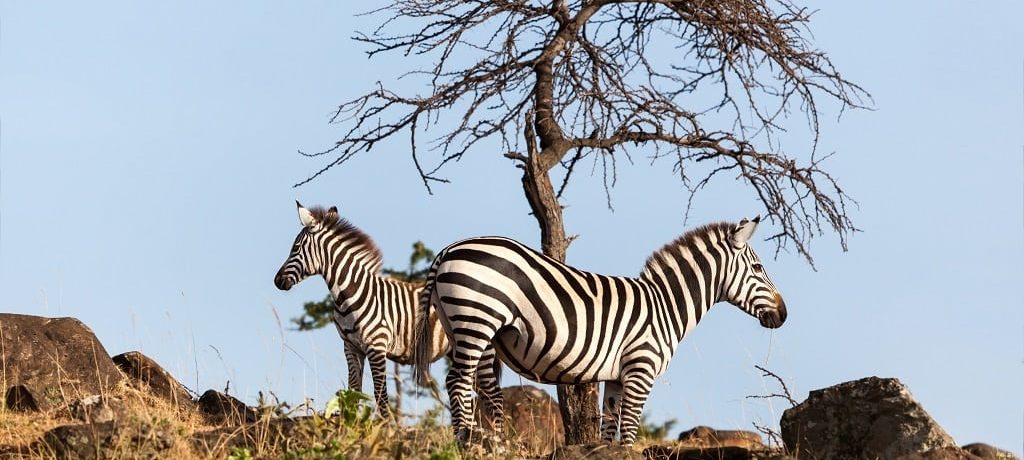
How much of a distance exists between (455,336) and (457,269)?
0.56m

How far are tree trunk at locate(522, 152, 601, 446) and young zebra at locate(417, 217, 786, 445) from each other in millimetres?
1780

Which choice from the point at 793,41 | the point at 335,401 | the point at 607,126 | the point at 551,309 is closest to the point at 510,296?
the point at 551,309

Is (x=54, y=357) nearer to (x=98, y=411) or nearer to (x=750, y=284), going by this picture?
(x=98, y=411)

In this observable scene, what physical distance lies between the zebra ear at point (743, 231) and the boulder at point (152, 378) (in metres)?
5.88

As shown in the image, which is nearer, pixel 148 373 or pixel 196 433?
pixel 196 433

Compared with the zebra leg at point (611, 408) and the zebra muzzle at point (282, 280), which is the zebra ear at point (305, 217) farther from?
the zebra leg at point (611, 408)

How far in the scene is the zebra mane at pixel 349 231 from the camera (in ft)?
45.0

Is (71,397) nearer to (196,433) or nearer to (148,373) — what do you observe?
(148,373)

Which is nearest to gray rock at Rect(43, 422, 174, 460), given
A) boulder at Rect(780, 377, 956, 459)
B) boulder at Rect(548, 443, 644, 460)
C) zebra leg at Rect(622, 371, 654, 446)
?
boulder at Rect(548, 443, 644, 460)

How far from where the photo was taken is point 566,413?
13.0 metres

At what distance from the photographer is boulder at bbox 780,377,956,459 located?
362 inches

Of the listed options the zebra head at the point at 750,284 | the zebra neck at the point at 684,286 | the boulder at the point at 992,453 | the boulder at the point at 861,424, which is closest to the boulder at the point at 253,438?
the boulder at the point at 861,424

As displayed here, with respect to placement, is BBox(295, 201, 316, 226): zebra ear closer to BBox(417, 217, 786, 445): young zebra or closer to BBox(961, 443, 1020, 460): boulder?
BBox(417, 217, 786, 445): young zebra

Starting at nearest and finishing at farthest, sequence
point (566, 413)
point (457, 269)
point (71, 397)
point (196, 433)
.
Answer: point (196, 433) < point (457, 269) < point (71, 397) < point (566, 413)
